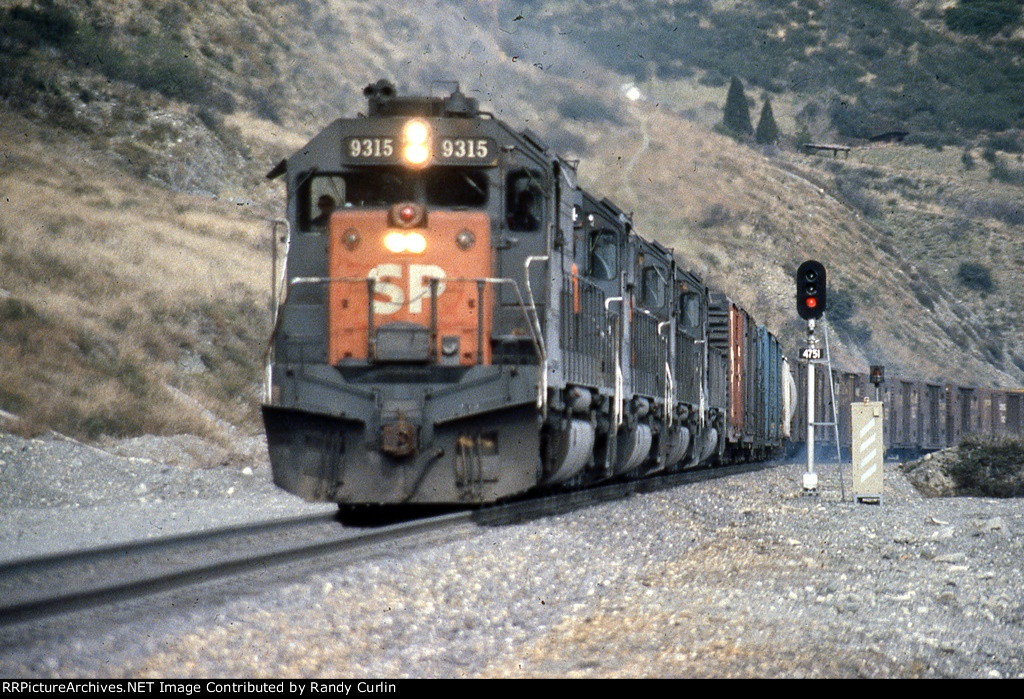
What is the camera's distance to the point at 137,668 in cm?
501

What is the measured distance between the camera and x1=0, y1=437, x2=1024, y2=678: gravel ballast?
5465 millimetres

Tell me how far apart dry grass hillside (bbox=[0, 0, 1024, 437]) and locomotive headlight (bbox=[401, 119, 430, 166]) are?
1004 centimetres

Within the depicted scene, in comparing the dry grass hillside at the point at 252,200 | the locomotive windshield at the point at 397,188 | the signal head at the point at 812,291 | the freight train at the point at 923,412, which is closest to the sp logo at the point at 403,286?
the locomotive windshield at the point at 397,188

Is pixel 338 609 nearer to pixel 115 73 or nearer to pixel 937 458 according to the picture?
pixel 937 458

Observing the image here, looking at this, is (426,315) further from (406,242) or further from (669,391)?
(669,391)

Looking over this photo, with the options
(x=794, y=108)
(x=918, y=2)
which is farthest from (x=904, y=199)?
(x=918, y=2)

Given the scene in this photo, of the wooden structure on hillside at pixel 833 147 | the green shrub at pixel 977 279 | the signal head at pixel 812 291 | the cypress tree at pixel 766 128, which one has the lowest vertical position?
the signal head at pixel 812 291

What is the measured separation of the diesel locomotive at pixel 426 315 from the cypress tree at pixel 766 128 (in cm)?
9942

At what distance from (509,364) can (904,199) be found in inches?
3593

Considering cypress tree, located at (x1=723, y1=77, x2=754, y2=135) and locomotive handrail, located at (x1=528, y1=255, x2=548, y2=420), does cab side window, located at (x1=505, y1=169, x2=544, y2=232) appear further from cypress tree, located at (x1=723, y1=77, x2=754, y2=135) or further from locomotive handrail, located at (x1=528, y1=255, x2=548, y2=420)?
cypress tree, located at (x1=723, y1=77, x2=754, y2=135)

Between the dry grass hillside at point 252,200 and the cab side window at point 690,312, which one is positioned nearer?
the cab side window at point 690,312

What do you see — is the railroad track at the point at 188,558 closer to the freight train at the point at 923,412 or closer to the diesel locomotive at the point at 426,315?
the diesel locomotive at the point at 426,315

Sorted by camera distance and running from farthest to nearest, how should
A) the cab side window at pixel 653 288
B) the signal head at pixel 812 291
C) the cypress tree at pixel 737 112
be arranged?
the cypress tree at pixel 737 112 → the signal head at pixel 812 291 → the cab side window at pixel 653 288

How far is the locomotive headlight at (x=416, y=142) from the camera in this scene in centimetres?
1125
